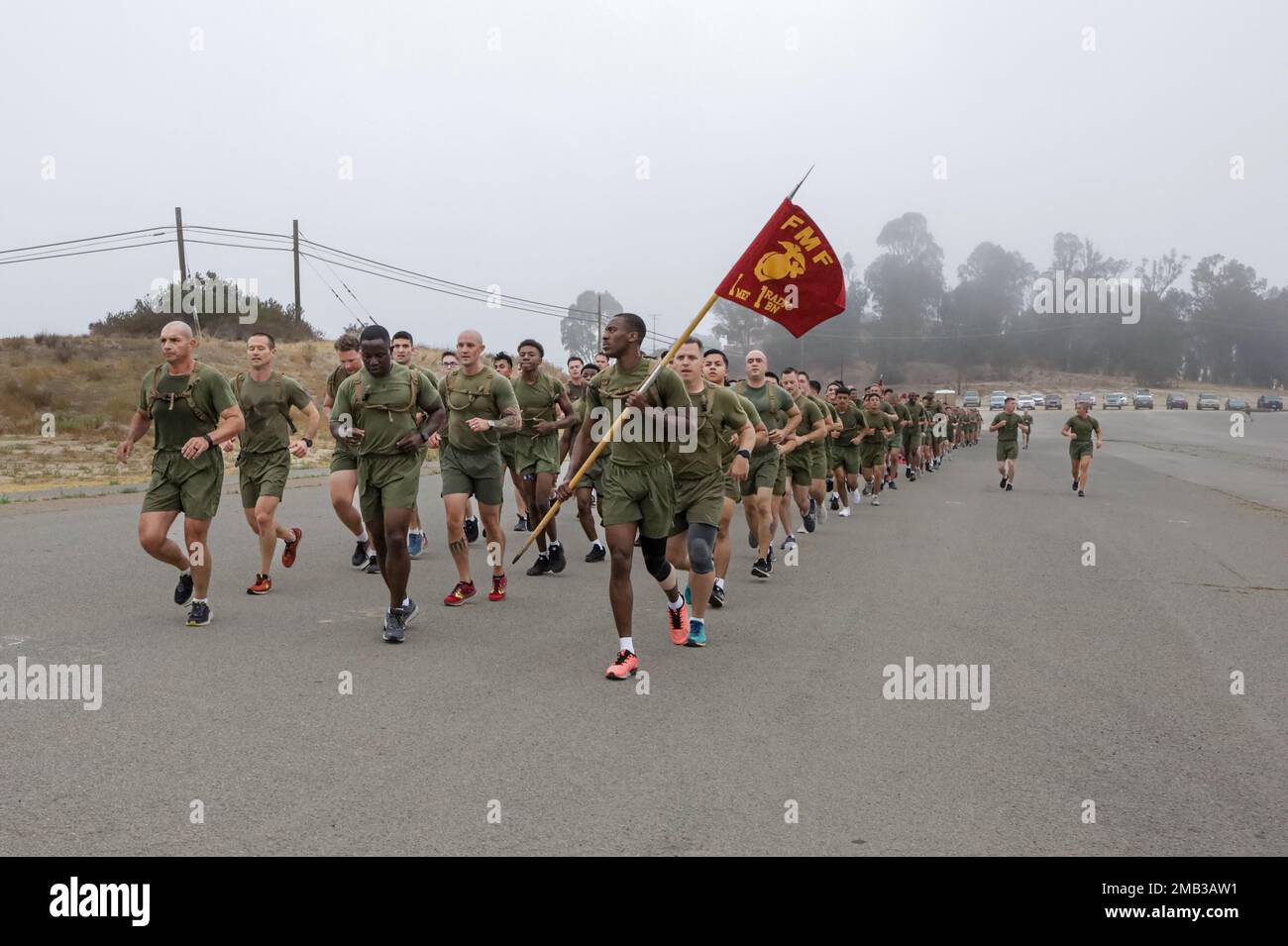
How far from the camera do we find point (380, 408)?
717 cm

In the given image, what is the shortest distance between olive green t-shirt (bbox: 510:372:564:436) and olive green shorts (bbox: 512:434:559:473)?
0.22 meters

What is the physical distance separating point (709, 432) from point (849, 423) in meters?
9.76

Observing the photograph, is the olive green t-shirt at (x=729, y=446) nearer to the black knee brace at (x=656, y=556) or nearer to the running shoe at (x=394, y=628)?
the black knee brace at (x=656, y=556)

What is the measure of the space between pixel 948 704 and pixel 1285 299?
14357 cm

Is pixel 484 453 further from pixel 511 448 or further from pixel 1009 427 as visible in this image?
pixel 1009 427

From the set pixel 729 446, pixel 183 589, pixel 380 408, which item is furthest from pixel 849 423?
pixel 183 589

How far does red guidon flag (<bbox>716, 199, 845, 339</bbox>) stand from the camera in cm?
755

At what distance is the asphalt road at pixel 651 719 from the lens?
3.78 metres

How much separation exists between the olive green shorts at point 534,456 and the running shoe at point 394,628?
369 centimetres

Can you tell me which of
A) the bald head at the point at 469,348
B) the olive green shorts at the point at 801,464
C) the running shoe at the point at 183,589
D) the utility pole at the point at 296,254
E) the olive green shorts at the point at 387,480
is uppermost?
the utility pole at the point at 296,254

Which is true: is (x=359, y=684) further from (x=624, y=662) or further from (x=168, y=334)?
(x=168, y=334)

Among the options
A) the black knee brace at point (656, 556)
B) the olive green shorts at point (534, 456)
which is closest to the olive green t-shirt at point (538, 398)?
the olive green shorts at point (534, 456)
